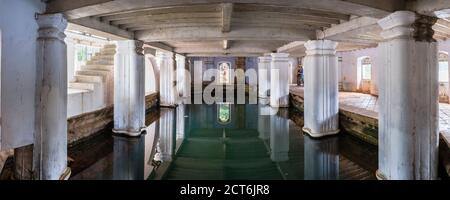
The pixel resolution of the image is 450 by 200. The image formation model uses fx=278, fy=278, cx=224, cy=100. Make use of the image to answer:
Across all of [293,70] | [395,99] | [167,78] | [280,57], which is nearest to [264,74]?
[280,57]

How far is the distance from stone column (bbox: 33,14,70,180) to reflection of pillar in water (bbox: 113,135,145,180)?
1.30 metres

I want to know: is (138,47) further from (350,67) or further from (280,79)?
(350,67)

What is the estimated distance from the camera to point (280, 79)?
47.9 ft

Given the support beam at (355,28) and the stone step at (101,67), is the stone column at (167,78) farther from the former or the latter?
the support beam at (355,28)

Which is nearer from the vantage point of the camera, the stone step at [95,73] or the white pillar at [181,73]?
the stone step at [95,73]

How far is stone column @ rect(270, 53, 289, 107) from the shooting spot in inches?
567

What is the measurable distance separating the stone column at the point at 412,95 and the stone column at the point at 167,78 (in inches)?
470

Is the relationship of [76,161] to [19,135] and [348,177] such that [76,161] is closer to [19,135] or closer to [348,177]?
[19,135]

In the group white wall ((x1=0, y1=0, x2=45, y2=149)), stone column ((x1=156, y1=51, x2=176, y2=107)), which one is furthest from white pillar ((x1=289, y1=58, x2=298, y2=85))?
white wall ((x1=0, y1=0, x2=45, y2=149))

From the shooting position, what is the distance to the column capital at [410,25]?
13.1ft

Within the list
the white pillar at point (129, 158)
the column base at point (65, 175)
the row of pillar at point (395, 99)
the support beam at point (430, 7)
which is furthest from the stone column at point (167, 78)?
the support beam at point (430, 7)

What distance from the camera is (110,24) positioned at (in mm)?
6688

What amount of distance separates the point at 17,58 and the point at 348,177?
572 centimetres
